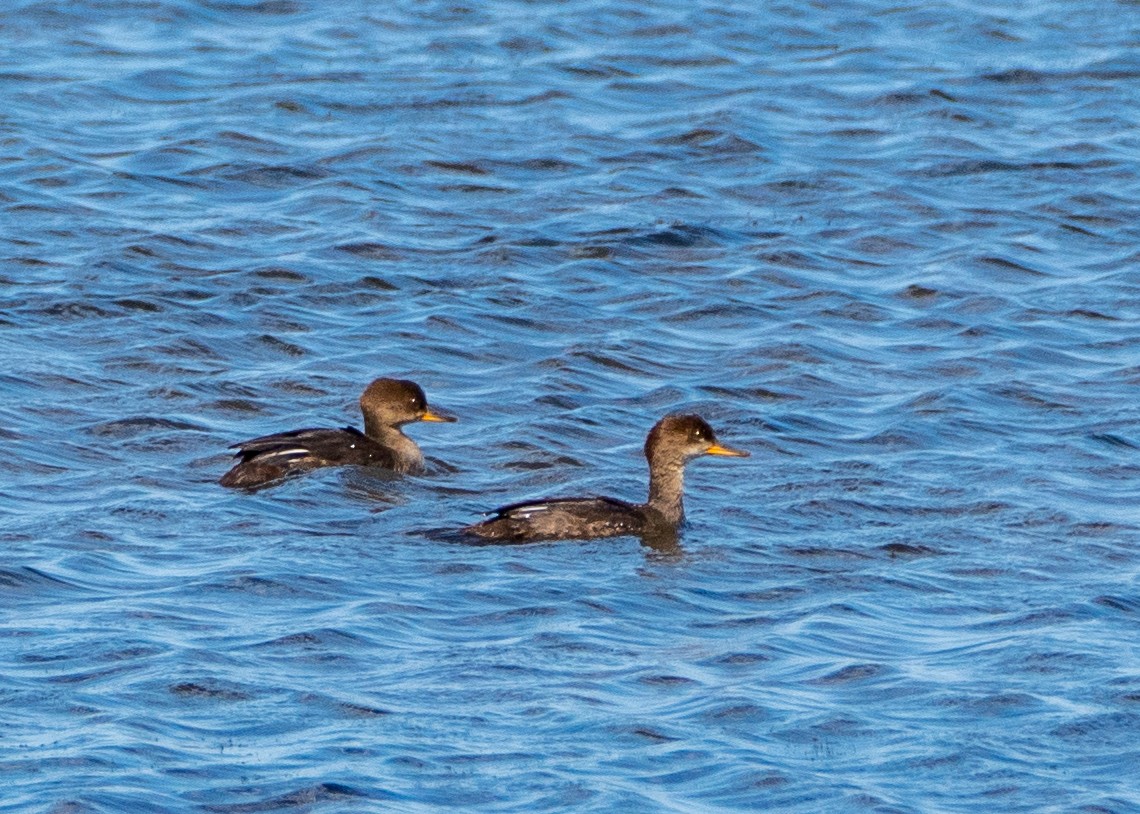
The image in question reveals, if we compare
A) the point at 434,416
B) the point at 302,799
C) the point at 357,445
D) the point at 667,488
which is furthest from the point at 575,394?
the point at 302,799

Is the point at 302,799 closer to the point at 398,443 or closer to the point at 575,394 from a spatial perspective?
the point at 398,443

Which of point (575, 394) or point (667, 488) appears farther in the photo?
point (575, 394)

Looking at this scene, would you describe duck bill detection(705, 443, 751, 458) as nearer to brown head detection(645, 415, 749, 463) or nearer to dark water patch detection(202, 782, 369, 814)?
brown head detection(645, 415, 749, 463)

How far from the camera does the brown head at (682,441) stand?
13.0 metres

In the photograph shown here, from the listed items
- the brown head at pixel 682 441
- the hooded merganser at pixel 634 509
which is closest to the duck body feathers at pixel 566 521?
the hooded merganser at pixel 634 509

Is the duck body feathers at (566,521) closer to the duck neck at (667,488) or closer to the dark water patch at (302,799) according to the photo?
the duck neck at (667,488)

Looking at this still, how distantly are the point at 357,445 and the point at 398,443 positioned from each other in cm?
25

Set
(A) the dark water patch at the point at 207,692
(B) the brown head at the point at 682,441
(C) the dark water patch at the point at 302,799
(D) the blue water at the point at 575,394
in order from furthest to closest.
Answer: (B) the brown head at the point at 682,441, (A) the dark water patch at the point at 207,692, (D) the blue water at the point at 575,394, (C) the dark water patch at the point at 302,799

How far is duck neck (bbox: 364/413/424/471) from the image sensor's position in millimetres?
13664

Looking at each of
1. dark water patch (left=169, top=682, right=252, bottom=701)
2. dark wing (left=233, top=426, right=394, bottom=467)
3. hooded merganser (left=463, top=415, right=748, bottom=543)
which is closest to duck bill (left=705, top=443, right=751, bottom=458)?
hooded merganser (left=463, top=415, right=748, bottom=543)

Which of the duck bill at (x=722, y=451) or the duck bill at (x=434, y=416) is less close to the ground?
the duck bill at (x=434, y=416)

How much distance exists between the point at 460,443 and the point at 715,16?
12.6 metres

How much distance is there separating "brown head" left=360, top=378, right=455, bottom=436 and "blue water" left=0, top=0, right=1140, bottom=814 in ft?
1.37

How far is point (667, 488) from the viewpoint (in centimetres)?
1285
